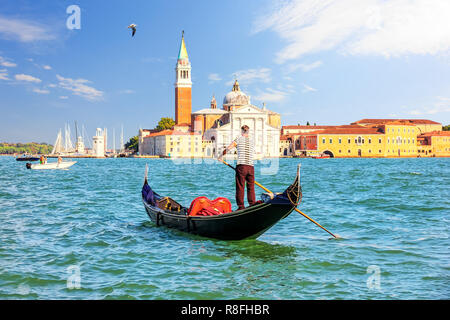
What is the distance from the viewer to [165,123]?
212 ft

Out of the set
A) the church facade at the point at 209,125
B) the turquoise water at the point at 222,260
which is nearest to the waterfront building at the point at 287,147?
the church facade at the point at 209,125

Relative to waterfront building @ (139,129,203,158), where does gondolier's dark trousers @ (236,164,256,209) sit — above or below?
below

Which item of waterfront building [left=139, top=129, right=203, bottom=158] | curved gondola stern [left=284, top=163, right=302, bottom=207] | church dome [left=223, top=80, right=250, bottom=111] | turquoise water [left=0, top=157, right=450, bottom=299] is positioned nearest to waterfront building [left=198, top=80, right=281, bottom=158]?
church dome [left=223, top=80, right=250, bottom=111]

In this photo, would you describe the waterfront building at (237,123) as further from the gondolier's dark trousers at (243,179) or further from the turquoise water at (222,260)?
the gondolier's dark trousers at (243,179)

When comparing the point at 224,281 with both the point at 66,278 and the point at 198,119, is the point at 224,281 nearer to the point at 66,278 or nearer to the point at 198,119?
the point at 66,278

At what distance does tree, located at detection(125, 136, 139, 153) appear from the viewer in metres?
70.7

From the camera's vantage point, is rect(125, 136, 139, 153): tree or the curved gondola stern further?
rect(125, 136, 139, 153): tree

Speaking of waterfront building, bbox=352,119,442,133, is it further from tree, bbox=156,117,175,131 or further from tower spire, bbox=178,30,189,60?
tree, bbox=156,117,175,131

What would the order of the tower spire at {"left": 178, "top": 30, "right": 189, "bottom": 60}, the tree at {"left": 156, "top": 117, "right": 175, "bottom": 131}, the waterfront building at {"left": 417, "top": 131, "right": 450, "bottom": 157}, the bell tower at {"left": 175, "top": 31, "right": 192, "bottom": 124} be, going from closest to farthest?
the waterfront building at {"left": 417, "top": 131, "right": 450, "bottom": 157} < the bell tower at {"left": 175, "top": 31, "right": 192, "bottom": 124} < the tower spire at {"left": 178, "top": 30, "right": 189, "bottom": 60} < the tree at {"left": 156, "top": 117, "right": 175, "bottom": 131}

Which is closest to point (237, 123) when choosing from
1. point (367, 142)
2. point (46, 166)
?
point (367, 142)

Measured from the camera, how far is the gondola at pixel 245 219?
4.25 m

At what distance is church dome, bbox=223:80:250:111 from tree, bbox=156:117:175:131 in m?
8.79

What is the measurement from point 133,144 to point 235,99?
20388mm

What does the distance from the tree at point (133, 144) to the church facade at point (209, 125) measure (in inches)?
297
